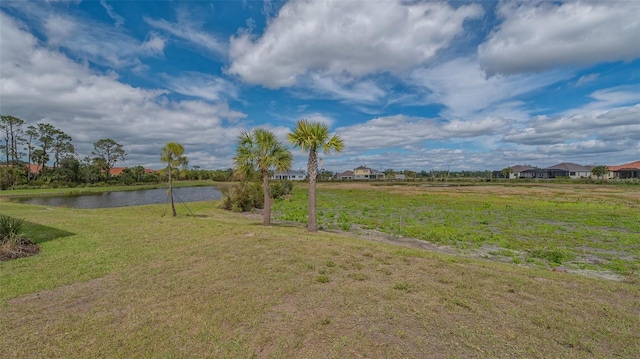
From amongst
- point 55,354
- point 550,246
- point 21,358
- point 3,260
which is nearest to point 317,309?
point 55,354

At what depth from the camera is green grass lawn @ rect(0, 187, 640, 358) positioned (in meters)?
3.91

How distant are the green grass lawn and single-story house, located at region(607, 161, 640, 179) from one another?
122m

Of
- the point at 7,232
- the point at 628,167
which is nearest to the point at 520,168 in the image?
the point at 628,167

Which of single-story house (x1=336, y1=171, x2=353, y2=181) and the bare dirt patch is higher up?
single-story house (x1=336, y1=171, x2=353, y2=181)

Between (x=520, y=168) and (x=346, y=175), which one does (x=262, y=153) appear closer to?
(x=346, y=175)

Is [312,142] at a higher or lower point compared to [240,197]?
higher

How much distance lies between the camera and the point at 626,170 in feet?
306

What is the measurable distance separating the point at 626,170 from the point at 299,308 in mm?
131332

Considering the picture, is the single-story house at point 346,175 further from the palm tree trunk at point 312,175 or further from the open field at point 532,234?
the palm tree trunk at point 312,175

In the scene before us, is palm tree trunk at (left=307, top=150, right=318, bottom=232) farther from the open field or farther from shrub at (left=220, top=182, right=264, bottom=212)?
shrub at (left=220, top=182, right=264, bottom=212)

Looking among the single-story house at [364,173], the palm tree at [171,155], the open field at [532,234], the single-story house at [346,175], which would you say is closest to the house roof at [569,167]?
the single-story house at [364,173]

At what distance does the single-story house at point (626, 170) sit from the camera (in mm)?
90688

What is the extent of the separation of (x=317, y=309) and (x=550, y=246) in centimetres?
1226

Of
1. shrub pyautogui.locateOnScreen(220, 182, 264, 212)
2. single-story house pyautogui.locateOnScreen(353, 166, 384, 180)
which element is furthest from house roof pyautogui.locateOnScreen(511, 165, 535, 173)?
shrub pyautogui.locateOnScreen(220, 182, 264, 212)
